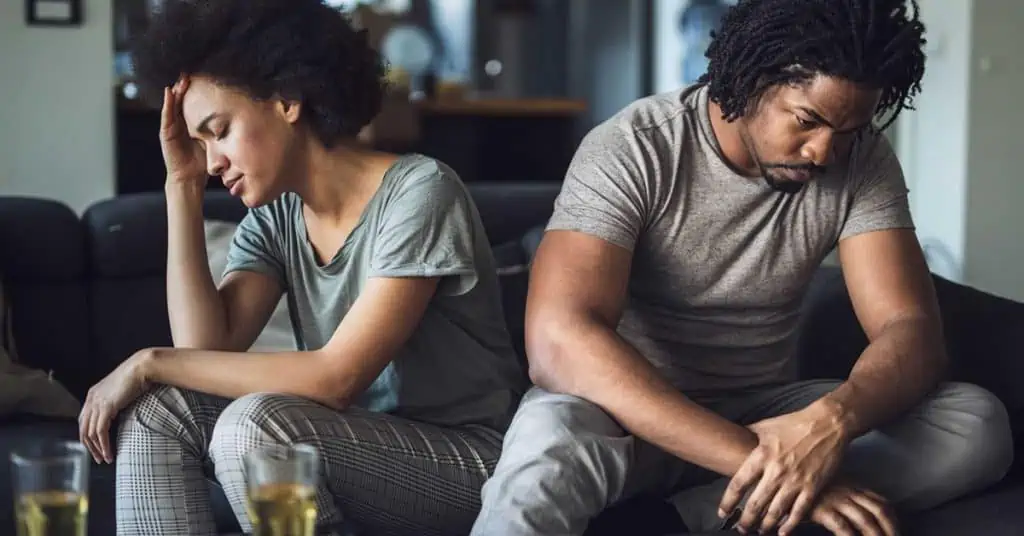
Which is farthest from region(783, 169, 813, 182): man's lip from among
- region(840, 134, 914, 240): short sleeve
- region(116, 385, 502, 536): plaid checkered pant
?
region(116, 385, 502, 536): plaid checkered pant

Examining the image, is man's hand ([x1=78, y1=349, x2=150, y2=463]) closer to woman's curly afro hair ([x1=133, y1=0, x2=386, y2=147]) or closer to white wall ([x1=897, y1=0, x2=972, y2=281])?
woman's curly afro hair ([x1=133, y1=0, x2=386, y2=147])

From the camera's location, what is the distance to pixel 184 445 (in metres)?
1.63

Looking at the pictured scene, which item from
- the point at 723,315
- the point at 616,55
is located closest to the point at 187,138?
the point at 723,315

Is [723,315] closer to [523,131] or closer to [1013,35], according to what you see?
[1013,35]

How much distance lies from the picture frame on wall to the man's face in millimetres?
2822

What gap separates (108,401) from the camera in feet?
5.37

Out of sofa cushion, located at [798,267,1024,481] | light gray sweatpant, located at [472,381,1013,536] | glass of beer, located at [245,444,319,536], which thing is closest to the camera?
glass of beer, located at [245,444,319,536]

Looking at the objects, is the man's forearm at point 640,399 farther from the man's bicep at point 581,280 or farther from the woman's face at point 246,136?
the woman's face at point 246,136

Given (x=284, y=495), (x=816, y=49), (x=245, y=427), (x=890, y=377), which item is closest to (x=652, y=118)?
(x=816, y=49)

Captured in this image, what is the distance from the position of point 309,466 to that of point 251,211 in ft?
2.93

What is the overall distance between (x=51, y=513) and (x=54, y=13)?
10.6 feet

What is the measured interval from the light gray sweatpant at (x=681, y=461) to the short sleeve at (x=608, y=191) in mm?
224

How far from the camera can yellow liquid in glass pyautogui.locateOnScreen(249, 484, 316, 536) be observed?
3.69 ft

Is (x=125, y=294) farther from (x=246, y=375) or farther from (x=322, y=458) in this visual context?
(x=322, y=458)
